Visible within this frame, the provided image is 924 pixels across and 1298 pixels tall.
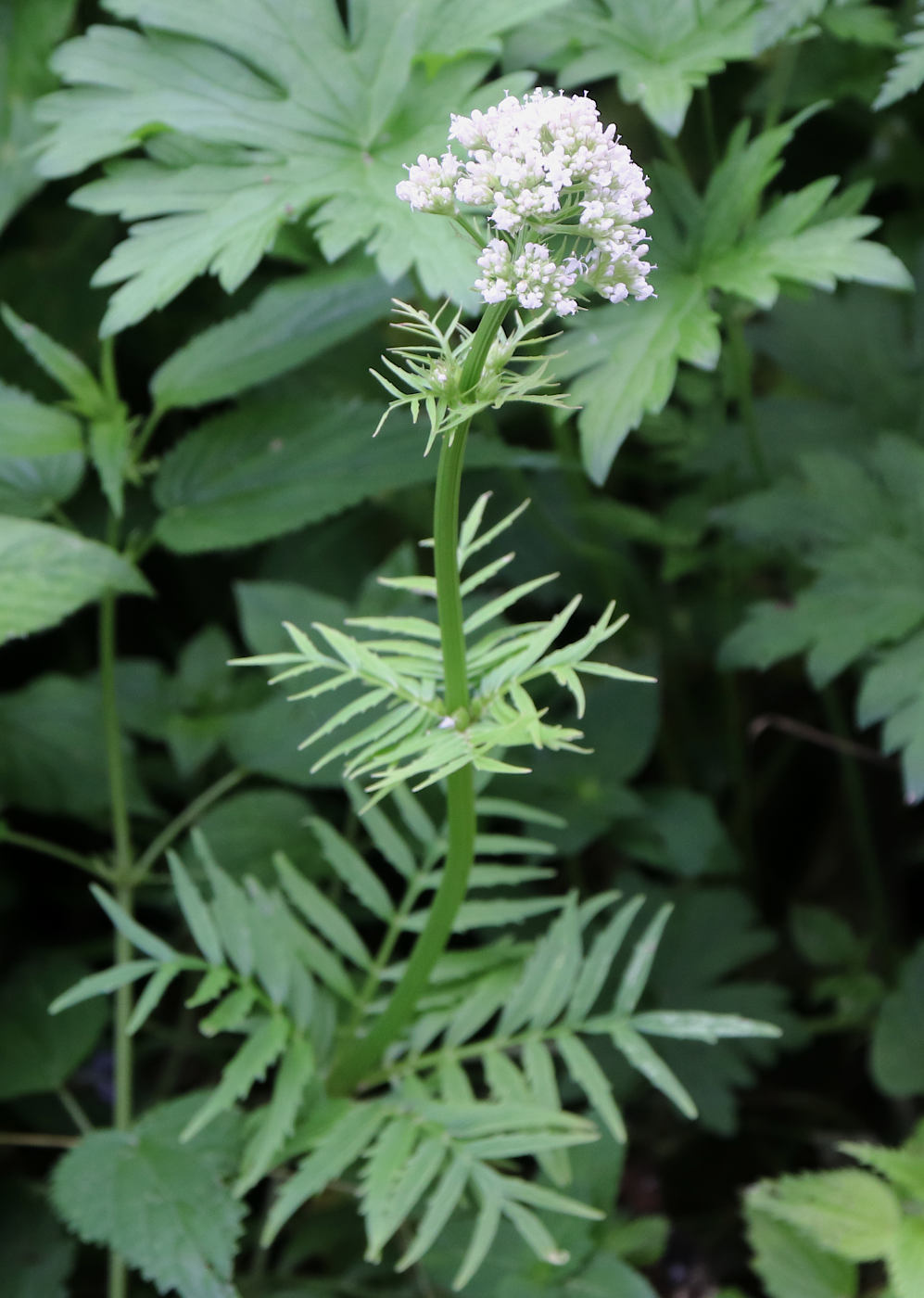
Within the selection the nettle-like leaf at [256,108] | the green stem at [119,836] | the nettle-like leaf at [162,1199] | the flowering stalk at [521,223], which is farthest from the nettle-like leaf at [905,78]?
the nettle-like leaf at [162,1199]

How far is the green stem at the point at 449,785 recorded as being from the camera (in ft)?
1.99

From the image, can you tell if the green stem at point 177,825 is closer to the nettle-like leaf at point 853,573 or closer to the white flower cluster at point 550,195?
the nettle-like leaf at point 853,573

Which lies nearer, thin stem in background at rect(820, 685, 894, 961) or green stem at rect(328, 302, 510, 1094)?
green stem at rect(328, 302, 510, 1094)

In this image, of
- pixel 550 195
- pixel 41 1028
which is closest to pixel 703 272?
pixel 550 195

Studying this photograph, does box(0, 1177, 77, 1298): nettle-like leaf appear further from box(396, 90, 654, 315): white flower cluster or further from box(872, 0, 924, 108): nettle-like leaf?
box(872, 0, 924, 108): nettle-like leaf

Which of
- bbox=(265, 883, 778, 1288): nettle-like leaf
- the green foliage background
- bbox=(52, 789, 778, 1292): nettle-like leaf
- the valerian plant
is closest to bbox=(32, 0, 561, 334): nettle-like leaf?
the green foliage background

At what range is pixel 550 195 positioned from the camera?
0.53 m

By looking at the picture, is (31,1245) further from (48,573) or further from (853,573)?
(853,573)

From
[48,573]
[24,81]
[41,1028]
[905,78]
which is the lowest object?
[41,1028]

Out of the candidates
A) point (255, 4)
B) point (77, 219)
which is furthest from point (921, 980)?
point (77, 219)

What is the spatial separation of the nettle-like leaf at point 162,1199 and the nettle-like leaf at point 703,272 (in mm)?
632

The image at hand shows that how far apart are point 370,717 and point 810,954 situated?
1.93ft

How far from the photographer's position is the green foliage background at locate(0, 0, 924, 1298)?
37.5 inches

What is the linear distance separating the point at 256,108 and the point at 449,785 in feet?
2.21
